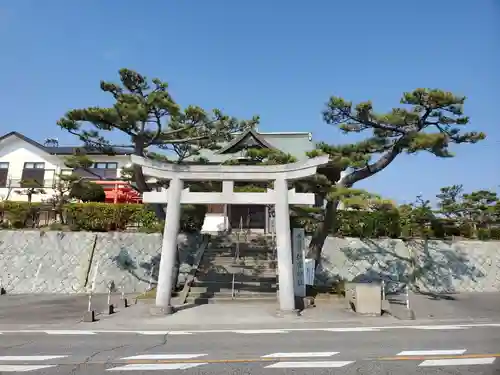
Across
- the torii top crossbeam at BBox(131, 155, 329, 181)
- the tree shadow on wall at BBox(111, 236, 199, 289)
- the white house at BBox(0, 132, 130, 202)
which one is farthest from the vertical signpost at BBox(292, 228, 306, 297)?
the white house at BBox(0, 132, 130, 202)

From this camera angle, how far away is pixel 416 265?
17.9m

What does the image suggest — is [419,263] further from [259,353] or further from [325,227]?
[259,353]

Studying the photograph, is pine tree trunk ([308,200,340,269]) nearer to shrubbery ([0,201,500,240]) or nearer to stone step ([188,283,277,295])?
stone step ([188,283,277,295])

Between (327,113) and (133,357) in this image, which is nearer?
(133,357)

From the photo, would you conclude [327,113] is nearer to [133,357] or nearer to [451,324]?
[451,324]

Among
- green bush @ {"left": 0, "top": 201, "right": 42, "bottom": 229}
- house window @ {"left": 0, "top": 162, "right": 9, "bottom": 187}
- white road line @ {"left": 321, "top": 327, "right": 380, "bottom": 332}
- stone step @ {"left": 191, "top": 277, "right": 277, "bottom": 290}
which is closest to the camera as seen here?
white road line @ {"left": 321, "top": 327, "right": 380, "bottom": 332}

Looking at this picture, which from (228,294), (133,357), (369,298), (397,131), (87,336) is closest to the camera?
(133,357)

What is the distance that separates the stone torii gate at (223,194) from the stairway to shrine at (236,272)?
2.62 meters

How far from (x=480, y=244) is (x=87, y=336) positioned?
19.1m

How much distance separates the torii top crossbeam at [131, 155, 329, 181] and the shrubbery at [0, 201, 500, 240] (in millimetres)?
6506

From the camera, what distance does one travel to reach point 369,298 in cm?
1118

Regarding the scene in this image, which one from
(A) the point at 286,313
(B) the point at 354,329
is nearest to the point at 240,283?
(A) the point at 286,313

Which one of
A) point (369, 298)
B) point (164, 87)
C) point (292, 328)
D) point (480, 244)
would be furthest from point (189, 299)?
point (480, 244)

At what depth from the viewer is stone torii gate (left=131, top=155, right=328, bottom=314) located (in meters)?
11.4
